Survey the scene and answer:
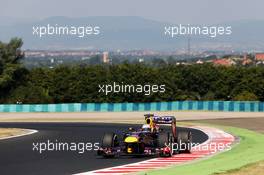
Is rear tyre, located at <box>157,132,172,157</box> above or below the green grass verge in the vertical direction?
Result: above

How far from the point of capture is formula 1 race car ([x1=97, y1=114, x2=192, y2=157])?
20938 mm

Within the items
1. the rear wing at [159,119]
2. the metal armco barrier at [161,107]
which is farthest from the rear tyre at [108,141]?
the metal armco barrier at [161,107]

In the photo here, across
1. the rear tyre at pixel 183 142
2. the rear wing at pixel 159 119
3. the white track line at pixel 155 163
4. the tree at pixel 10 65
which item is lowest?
the white track line at pixel 155 163

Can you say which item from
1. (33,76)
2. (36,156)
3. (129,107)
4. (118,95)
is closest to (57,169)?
(36,156)

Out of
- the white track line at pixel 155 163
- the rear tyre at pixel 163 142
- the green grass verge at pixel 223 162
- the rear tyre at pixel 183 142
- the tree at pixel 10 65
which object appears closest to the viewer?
the green grass verge at pixel 223 162

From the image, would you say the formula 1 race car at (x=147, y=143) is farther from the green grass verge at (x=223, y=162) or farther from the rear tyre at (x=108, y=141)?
the green grass verge at (x=223, y=162)

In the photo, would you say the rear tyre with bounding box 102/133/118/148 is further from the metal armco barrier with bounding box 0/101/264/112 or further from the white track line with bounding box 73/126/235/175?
the metal armco barrier with bounding box 0/101/264/112

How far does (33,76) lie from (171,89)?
2121cm

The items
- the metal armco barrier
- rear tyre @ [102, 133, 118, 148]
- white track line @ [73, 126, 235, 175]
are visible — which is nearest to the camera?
white track line @ [73, 126, 235, 175]

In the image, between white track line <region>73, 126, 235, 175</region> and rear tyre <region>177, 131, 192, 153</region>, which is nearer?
white track line <region>73, 126, 235, 175</region>

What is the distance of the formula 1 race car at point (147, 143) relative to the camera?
824 inches

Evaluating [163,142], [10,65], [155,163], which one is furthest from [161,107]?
[155,163]

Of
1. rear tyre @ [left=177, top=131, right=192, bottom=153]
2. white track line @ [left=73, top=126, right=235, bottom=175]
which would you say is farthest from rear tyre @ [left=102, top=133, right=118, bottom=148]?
rear tyre @ [left=177, top=131, right=192, bottom=153]

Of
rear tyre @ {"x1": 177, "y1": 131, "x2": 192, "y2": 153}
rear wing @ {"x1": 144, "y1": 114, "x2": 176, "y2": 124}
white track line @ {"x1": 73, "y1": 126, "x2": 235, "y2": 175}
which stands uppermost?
rear wing @ {"x1": 144, "y1": 114, "x2": 176, "y2": 124}
